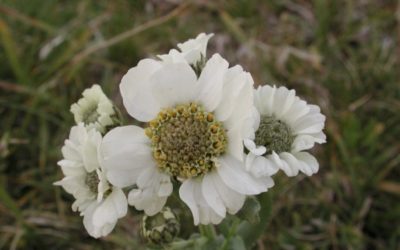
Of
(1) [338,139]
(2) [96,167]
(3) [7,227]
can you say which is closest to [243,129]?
(2) [96,167]

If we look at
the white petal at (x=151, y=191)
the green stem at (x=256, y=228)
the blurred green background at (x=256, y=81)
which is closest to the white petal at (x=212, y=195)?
the white petal at (x=151, y=191)

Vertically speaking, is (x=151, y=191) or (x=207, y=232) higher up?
(x=151, y=191)

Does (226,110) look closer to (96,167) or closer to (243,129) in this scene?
(243,129)

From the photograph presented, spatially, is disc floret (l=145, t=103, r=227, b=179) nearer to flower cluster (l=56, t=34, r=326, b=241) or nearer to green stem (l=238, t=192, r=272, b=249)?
flower cluster (l=56, t=34, r=326, b=241)

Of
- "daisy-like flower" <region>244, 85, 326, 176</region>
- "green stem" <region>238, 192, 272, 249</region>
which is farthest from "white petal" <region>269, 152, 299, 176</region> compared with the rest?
"green stem" <region>238, 192, 272, 249</region>

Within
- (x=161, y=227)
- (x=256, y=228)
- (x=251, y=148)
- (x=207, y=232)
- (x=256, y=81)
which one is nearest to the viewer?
(x=251, y=148)

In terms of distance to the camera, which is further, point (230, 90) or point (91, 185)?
point (91, 185)

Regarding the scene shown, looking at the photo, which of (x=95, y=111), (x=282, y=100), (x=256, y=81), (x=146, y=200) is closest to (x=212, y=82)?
(x=282, y=100)

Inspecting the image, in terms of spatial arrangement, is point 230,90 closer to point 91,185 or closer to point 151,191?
point 151,191
